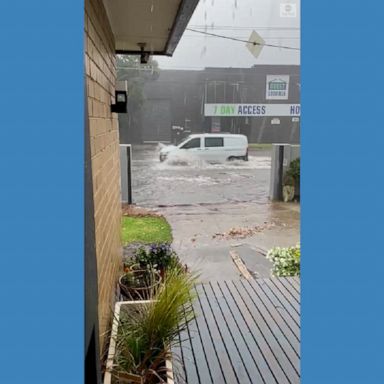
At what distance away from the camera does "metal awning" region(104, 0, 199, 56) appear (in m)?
1.94

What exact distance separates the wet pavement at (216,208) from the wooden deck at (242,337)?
98cm

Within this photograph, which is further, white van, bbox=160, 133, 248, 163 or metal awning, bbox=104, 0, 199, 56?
white van, bbox=160, 133, 248, 163

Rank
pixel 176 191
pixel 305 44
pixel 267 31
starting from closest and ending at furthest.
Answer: pixel 305 44, pixel 267 31, pixel 176 191

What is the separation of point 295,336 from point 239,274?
164 centimetres

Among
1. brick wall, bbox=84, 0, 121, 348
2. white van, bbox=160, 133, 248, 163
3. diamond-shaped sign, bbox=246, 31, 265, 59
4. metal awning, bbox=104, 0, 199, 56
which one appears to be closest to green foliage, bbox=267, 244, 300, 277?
brick wall, bbox=84, 0, 121, 348

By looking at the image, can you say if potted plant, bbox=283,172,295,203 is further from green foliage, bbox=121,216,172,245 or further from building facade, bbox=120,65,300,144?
green foliage, bbox=121,216,172,245

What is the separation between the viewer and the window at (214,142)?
29.3 feet

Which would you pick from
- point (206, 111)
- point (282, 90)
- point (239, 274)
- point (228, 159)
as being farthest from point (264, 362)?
point (228, 159)

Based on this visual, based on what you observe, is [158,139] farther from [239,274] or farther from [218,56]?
[239,274]

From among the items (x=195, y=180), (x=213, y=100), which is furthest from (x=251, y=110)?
(x=195, y=180)

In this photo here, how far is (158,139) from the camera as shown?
683 centimetres

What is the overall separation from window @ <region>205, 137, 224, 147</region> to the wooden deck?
6.16 m

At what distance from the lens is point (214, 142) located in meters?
9.05

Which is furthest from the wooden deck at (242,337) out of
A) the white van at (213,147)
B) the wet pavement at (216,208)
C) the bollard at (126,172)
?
the white van at (213,147)
